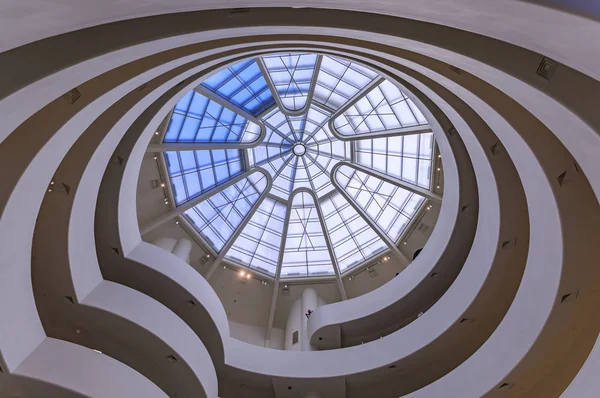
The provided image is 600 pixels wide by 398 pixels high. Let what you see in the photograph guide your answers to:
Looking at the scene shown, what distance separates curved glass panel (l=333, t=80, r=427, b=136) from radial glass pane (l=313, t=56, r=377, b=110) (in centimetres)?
70

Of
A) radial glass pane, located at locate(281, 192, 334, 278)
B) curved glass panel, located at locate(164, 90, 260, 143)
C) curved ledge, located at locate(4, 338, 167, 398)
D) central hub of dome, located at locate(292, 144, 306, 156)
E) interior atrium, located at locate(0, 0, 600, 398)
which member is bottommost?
curved ledge, located at locate(4, 338, 167, 398)

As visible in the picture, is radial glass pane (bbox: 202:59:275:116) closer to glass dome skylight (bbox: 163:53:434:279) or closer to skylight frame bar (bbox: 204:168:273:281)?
glass dome skylight (bbox: 163:53:434:279)

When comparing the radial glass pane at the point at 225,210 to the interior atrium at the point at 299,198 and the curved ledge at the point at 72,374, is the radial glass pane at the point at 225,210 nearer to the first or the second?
the interior atrium at the point at 299,198

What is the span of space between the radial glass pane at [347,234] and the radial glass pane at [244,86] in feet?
27.3

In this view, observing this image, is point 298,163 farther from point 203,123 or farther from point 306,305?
point 306,305

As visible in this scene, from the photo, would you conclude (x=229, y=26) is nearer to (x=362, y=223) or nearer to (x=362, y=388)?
(x=362, y=388)

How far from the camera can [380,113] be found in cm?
2331

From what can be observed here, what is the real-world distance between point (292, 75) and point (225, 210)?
9.74 meters

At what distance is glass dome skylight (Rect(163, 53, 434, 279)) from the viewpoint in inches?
865

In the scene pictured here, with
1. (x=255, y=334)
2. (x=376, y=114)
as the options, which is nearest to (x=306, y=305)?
(x=255, y=334)

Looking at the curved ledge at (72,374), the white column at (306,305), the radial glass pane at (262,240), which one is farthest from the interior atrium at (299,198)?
the white column at (306,305)

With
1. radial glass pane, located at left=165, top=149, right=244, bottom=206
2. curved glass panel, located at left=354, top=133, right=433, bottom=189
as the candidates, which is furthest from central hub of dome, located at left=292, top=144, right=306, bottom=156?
radial glass pane, located at left=165, top=149, right=244, bottom=206

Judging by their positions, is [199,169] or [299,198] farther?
[299,198]

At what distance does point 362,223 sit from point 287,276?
6.32 m
